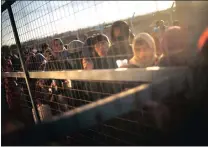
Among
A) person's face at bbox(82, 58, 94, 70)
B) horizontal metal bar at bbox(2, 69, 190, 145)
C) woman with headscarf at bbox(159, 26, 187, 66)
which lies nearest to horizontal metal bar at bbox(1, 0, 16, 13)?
person's face at bbox(82, 58, 94, 70)

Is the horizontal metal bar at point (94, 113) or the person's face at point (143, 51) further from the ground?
the person's face at point (143, 51)

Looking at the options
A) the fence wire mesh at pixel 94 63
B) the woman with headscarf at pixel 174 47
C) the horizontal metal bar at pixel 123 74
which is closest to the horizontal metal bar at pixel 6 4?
the fence wire mesh at pixel 94 63

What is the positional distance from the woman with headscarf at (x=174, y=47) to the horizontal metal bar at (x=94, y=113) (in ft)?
0.36

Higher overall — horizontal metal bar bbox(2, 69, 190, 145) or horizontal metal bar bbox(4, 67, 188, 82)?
horizontal metal bar bbox(4, 67, 188, 82)

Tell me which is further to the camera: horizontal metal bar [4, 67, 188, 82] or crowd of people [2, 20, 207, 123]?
crowd of people [2, 20, 207, 123]

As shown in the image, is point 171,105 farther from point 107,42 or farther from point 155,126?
point 107,42

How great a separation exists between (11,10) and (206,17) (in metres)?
3.25

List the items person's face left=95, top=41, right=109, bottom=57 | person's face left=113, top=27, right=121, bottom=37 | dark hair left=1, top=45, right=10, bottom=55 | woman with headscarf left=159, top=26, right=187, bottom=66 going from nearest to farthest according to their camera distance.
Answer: woman with headscarf left=159, top=26, right=187, bottom=66 → person's face left=95, top=41, right=109, bottom=57 → person's face left=113, top=27, right=121, bottom=37 → dark hair left=1, top=45, right=10, bottom=55

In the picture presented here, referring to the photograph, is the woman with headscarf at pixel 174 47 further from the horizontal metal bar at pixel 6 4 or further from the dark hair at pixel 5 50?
the dark hair at pixel 5 50

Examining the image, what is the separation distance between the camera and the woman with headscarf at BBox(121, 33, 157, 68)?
6.97ft

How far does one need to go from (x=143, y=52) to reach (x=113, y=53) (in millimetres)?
300

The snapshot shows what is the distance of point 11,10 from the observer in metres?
3.83

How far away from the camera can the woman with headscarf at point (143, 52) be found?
2.12 m

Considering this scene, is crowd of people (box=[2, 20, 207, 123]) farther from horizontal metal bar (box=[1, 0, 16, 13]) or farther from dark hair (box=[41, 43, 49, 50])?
horizontal metal bar (box=[1, 0, 16, 13])
